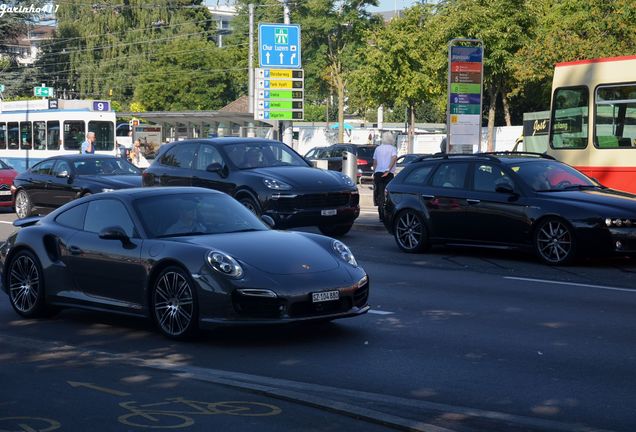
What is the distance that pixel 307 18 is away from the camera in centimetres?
6706

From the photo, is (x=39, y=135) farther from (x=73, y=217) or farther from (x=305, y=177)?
(x=73, y=217)

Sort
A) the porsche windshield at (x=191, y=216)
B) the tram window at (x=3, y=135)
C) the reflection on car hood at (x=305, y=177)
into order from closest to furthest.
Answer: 1. the porsche windshield at (x=191, y=216)
2. the reflection on car hood at (x=305, y=177)
3. the tram window at (x=3, y=135)

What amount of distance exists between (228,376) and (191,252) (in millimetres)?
1767

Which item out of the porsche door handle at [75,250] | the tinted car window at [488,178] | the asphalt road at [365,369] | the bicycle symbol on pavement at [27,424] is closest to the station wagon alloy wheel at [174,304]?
the asphalt road at [365,369]

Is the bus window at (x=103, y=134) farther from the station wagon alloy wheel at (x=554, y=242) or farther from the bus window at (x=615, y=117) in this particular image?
the station wagon alloy wheel at (x=554, y=242)

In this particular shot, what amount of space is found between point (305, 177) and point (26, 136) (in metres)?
24.9

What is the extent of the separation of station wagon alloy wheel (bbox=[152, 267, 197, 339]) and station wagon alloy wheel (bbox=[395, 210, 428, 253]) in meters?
7.90

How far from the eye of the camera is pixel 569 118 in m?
20.8

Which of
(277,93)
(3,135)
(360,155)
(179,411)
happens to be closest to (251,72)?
(360,155)

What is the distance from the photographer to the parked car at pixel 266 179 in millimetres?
18375

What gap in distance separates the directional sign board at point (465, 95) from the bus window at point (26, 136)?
21920 mm

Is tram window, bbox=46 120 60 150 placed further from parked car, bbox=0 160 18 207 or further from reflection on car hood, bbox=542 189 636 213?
reflection on car hood, bbox=542 189 636 213

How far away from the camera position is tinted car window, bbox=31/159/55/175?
24.0 m

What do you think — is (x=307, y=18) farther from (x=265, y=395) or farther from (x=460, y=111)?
(x=265, y=395)
